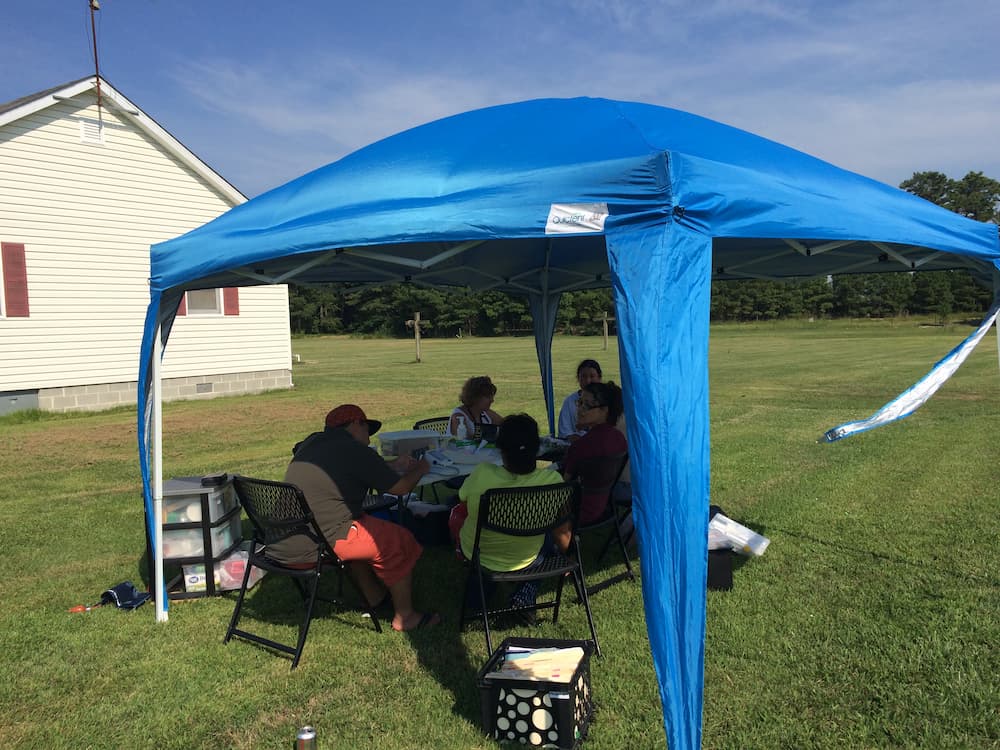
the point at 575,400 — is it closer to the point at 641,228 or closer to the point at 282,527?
the point at 282,527

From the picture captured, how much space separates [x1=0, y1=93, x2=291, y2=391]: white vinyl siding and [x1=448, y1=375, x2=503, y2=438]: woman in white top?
10.8m

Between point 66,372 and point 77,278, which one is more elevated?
point 77,278

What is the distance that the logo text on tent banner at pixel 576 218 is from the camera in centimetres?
311

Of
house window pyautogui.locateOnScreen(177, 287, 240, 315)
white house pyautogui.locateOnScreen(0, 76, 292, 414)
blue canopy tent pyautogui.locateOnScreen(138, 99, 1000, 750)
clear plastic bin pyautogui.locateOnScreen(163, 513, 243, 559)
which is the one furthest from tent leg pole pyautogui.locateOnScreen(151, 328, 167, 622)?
house window pyautogui.locateOnScreen(177, 287, 240, 315)

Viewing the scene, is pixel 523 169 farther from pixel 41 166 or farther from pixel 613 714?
pixel 41 166

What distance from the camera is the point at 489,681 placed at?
321cm

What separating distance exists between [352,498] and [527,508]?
1022mm

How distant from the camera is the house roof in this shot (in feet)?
42.7

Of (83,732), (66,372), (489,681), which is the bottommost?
(83,732)

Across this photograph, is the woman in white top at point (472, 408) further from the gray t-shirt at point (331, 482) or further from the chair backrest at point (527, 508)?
the chair backrest at point (527, 508)

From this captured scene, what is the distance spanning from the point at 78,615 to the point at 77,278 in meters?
11.2

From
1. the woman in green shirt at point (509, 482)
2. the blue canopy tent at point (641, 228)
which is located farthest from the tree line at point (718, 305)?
the woman in green shirt at point (509, 482)

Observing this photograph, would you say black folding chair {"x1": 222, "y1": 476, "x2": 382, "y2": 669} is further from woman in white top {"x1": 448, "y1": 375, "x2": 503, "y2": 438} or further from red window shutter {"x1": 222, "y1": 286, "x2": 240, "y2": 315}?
red window shutter {"x1": 222, "y1": 286, "x2": 240, "y2": 315}

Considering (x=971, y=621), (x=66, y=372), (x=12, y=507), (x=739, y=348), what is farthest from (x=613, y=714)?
(x=739, y=348)
